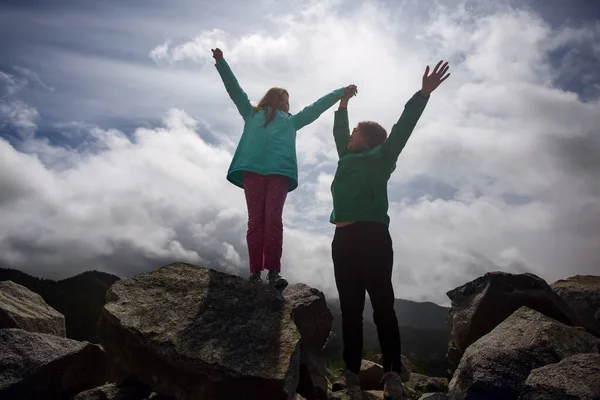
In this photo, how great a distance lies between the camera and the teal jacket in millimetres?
6492

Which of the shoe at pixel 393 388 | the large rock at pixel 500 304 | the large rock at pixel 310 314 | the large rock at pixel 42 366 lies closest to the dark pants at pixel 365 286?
the shoe at pixel 393 388

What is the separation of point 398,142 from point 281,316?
2.63m

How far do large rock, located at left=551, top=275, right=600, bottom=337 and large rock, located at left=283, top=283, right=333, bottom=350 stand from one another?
4.30 meters

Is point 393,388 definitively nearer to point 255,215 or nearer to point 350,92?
point 255,215

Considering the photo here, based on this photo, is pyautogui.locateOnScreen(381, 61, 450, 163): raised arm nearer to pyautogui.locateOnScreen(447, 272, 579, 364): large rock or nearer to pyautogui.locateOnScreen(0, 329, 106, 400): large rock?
pyautogui.locateOnScreen(447, 272, 579, 364): large rock

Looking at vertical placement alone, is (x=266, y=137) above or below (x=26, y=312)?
above

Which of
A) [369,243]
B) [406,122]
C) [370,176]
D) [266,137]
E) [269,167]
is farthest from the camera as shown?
[266,137]

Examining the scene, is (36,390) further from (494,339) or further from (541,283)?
(541,283)

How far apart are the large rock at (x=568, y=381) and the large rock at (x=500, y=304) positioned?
10.4 ft

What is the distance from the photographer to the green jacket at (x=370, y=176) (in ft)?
17.0

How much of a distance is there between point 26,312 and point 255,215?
12.7ft

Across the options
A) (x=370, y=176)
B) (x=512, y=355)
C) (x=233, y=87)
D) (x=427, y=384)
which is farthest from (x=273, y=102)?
(x=427, y=384)

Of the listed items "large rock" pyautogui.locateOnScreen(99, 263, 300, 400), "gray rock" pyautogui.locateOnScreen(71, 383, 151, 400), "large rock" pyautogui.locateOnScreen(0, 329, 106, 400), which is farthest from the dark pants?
"large rock" pyautogui.locateOnScreen(0, 329, 106, 400)

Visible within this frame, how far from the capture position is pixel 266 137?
6.71m
